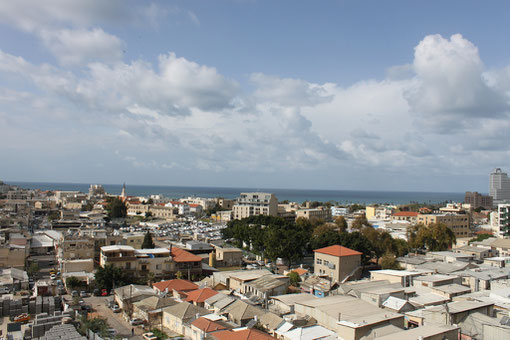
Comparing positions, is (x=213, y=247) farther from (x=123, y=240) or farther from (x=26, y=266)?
(x=26, y=266)

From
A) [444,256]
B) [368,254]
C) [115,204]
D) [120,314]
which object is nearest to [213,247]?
[368,254]

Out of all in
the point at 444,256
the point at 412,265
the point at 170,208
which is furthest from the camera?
the point at 170,208

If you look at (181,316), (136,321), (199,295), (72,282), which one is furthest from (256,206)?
(181,316)

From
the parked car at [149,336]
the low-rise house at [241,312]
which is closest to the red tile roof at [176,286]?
the low-rise house at [241,312]

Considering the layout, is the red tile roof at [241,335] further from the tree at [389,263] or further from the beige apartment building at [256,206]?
the beige apartment building at [256,206]

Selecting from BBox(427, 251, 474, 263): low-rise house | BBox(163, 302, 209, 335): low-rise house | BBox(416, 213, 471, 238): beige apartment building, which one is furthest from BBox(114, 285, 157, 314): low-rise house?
BBox(416, 213, 471, 238): beige apartment building

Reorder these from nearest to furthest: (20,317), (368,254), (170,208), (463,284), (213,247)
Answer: (20,317), (463,284), (368,254), (213,247), (170,208)
